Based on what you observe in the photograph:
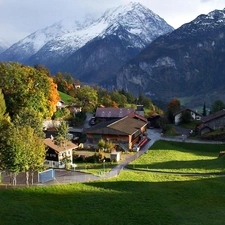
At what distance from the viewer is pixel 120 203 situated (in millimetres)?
32781

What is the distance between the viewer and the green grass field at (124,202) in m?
28.6

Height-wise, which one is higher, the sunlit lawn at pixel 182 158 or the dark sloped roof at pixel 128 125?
the dark sloped roof at pixel 128 125

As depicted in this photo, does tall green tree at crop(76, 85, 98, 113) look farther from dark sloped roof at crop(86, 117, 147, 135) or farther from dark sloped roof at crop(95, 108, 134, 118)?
dark sloped roof at crop(86, 117, 147, 135)

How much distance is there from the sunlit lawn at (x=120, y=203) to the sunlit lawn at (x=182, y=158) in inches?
241

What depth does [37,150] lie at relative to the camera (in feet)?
128

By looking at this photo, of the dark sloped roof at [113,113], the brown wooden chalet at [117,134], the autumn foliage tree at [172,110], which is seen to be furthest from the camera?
the autumn foliage tree at [172,110]

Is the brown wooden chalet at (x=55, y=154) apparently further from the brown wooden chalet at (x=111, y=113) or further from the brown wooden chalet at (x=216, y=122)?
the brown wooden chalet at (x=216, y=122)

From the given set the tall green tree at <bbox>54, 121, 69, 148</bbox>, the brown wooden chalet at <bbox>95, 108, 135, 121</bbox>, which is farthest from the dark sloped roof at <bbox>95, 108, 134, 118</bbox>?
the tall green tree at <bbox>54, 121, 69, 148</bbox>

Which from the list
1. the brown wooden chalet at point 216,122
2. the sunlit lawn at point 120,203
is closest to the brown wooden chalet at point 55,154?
the sunlit lawn at point 120,203

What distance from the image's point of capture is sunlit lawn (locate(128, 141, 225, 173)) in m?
47.2

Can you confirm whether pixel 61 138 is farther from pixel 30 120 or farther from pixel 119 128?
pixel 119 128

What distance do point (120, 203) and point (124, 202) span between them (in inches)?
18.4

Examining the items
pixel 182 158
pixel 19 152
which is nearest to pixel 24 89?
pixel 182 158

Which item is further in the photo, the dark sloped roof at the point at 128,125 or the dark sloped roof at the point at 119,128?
the dark sloped roof at the point at 128,125
